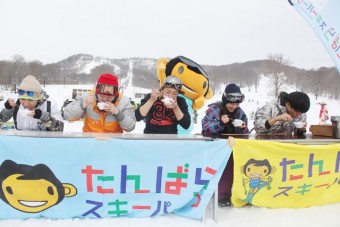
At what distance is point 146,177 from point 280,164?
149 cm

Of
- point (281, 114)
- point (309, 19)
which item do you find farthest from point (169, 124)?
point (309, 19)

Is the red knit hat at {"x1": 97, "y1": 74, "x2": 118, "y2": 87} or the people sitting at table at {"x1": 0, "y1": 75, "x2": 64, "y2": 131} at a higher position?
the red knit hat at {"x1": 97, "y1": 74, "x2": 118, "y2": 87}

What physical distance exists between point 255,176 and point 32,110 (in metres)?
2.55

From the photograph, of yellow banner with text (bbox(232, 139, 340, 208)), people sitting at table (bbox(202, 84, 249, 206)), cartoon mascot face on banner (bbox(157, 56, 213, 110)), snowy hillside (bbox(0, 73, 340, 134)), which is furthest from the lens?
snowy hillside (bbox(0, 73, 340, 134))

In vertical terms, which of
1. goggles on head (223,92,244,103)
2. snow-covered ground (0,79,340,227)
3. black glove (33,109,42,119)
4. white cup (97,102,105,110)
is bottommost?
snow-covered ground (0,79,340,227)

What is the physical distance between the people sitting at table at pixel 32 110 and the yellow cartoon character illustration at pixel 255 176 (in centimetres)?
220

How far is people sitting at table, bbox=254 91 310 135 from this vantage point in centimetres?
363

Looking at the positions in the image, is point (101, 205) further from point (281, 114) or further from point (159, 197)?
point (281, 114)

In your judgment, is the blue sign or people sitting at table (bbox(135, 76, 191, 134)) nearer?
the blue sign

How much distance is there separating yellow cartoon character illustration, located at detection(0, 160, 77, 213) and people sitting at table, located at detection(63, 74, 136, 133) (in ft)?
2.58

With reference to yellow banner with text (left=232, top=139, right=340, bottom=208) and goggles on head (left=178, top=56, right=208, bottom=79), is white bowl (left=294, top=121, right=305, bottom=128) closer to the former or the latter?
yellow banner with text (left=232, top=139, right=340, bottom=208)

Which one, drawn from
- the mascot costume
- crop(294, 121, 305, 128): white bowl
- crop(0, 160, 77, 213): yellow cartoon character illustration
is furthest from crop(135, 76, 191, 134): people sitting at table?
the mascot costume

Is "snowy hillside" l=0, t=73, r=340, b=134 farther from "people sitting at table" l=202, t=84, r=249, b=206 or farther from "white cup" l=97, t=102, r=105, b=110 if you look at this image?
"people sitting at table" l=202, t=84, r=249, b=206

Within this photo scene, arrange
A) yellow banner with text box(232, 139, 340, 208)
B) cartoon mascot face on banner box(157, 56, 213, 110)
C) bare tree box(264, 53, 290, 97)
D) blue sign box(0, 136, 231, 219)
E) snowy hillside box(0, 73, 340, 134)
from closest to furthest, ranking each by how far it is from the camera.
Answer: blue sign box(0, 136, 231, 219) < yellow banner with text box(232, 139, 340, 208) < cartoon mascot face on banner box(157, 56, 213, 110) < snowy hillside box(0, 73, 340, 134) < bare tree box(264, 53, 290, 97)
